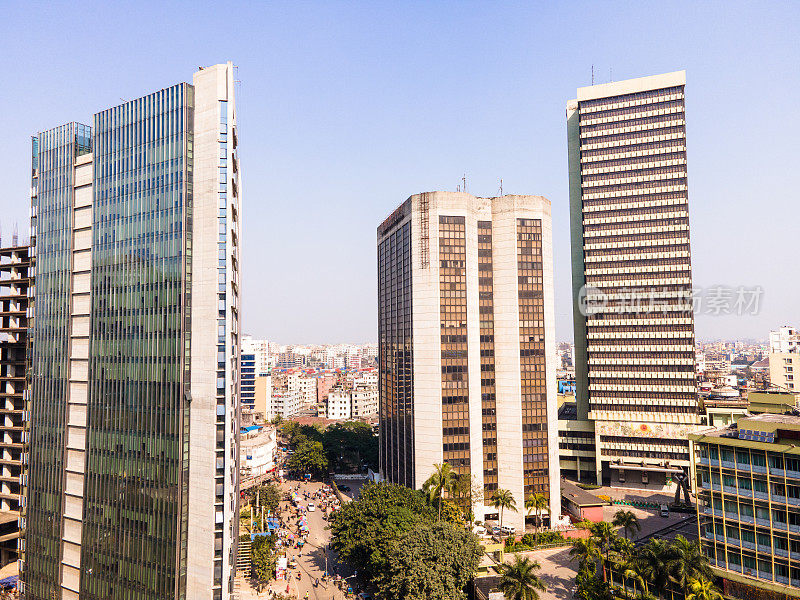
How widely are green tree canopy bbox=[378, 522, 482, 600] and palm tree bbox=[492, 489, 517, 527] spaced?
2267 centimetres

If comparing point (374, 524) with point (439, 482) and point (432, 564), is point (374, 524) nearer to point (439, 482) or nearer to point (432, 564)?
point (432, 564)

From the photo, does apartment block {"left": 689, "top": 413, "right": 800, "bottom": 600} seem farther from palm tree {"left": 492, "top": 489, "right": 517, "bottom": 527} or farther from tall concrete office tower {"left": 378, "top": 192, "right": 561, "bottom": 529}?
tall concrete office tower {"left": 378, "top": 192, "right": 561, "bottom": 529}

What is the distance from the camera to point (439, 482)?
261 ft

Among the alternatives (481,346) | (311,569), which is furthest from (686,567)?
(311,569)

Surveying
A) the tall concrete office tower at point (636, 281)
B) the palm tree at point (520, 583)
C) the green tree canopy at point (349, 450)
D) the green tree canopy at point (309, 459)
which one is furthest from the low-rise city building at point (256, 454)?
the palm tree at point (520, 583)

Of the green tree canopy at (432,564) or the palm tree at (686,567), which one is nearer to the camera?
the palm tree at (686,567)

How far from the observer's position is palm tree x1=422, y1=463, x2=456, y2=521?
7806cm

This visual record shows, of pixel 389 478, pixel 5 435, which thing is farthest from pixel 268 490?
pixel 5 435

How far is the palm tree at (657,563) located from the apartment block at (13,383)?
88.3 metres

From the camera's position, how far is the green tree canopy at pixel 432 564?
172ft

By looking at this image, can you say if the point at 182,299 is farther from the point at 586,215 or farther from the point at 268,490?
the point at 586,215

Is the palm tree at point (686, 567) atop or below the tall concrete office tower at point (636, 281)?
below

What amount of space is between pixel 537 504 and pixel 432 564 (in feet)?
113

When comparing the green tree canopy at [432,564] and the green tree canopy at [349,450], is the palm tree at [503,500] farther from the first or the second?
the green tree canopy at [349,450]
